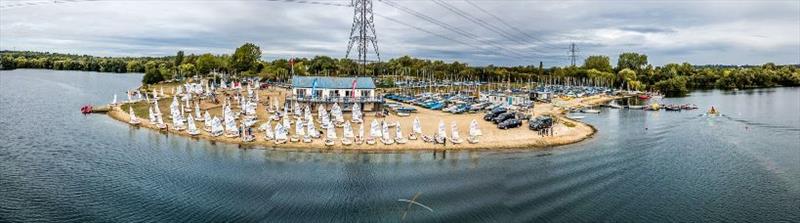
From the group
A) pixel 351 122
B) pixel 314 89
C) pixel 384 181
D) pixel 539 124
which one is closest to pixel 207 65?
pixel 314 89

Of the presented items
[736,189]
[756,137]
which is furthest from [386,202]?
[756,137]

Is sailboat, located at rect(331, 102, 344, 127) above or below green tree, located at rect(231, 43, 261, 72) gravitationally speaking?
below

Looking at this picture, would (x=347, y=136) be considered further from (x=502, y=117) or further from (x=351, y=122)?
(x=502, y=117)

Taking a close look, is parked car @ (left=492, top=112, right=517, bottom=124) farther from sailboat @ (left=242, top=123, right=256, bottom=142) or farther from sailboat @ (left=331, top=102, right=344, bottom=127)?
sailboat @ (left=242, top=123, right=256, bottom=142)

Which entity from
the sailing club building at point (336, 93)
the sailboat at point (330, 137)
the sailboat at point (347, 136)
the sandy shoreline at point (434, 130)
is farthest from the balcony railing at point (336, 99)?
the sailboat at point (330, 137)

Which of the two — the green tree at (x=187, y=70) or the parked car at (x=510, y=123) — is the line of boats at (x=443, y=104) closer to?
the parked car at (x=510, y=123)

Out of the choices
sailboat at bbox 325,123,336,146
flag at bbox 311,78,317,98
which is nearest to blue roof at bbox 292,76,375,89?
flag at bbox 311,78,317,98
